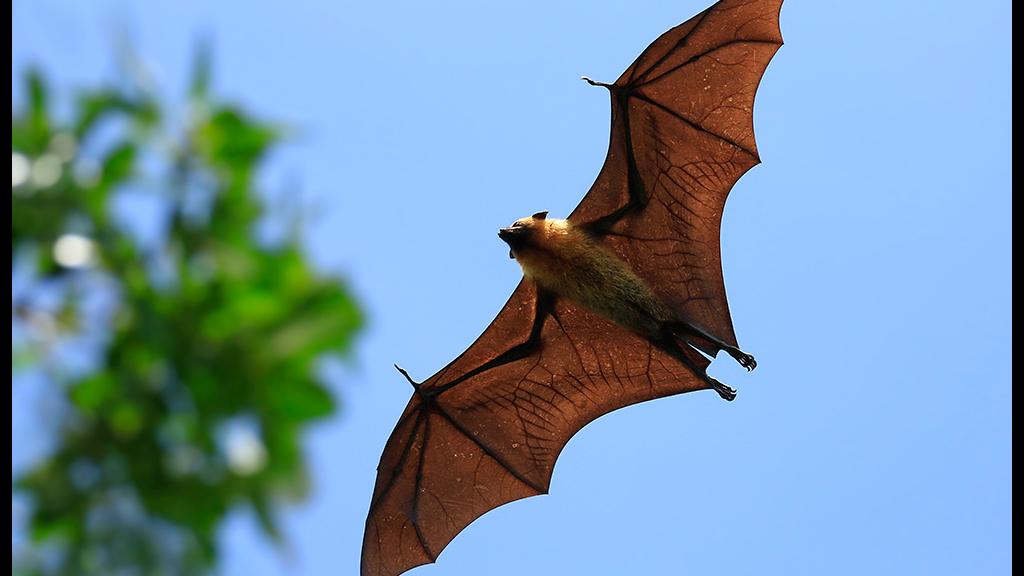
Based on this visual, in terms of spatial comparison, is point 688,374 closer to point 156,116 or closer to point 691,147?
point 691,147

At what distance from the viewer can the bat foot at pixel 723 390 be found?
626 centimetres

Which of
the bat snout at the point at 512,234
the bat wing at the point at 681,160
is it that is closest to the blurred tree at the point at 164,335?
the bat snout at the point at 512,234

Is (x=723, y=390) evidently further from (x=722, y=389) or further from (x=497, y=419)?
(x=497, y=419)

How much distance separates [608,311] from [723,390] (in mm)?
998

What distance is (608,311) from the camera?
6297 mm

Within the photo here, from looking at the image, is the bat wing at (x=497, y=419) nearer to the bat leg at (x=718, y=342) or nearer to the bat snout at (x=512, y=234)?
the bat leg at (x=718, y=342)

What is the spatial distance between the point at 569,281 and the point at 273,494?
5.34 metres

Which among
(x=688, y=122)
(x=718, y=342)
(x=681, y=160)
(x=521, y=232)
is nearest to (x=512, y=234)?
(x=521, y=232)

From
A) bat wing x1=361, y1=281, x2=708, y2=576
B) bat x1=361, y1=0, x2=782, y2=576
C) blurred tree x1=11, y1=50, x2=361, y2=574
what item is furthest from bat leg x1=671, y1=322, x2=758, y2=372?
blurred tree x1=11, y1=50, x2=361, y2=574

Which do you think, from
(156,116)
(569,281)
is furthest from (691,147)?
(156,116)

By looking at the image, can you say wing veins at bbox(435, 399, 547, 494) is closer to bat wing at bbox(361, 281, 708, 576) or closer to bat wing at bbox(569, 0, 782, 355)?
bat wing at bbox(361, 281, 708, 576)

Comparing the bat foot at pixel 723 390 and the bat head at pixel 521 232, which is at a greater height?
the bat head at pixel 521 232

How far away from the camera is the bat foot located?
247 inches

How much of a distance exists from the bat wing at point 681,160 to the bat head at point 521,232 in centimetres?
34
